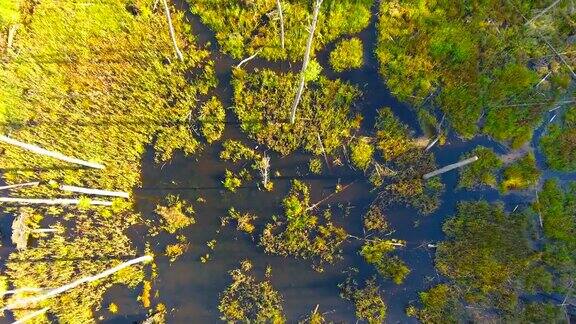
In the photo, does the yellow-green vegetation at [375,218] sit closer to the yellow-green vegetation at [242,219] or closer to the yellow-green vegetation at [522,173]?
the yellow-green vegetation at [242,219]

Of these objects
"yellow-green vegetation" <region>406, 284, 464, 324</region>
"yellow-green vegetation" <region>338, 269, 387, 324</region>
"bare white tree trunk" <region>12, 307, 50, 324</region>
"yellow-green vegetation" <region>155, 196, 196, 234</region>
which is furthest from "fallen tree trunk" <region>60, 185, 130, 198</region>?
"yellow-green vegetation" <region>406, 284, 464, 324</region>

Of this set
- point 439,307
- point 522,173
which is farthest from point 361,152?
point 439,307

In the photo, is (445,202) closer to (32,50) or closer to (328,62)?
(328,62)

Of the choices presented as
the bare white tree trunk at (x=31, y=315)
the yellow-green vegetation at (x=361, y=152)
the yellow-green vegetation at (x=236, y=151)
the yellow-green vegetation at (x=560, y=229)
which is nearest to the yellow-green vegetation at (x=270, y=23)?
the yellow-green vegetation at (x=236, y=151)

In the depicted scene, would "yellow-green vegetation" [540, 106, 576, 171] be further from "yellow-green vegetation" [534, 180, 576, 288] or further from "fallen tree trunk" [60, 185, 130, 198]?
"fallen tree trunk" [60, 185, 130, 198]

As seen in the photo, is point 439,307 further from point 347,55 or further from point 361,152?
point 347,55

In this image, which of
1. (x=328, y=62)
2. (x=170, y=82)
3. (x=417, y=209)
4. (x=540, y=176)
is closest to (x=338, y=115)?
(x=328, y=62)
